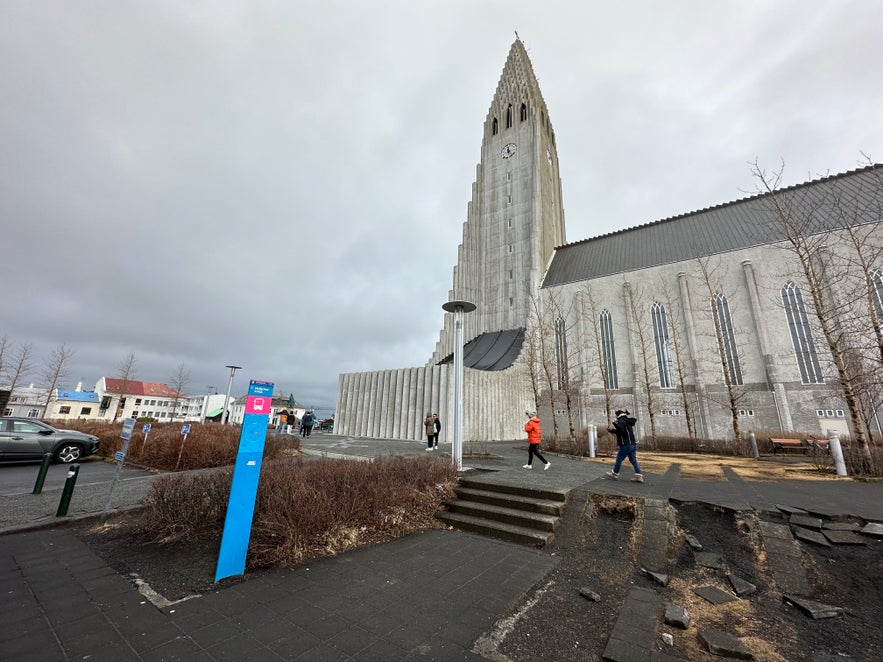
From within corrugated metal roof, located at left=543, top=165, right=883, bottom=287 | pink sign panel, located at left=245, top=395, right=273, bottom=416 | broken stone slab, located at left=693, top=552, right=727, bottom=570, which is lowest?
broken stone slab, located at left=693, top=552, right=727, bottom=570

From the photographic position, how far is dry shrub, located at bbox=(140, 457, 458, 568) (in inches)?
179

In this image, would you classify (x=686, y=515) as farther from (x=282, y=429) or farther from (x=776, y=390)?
(x=776, y=390)

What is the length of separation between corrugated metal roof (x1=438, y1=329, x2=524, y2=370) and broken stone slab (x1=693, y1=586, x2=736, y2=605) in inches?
779

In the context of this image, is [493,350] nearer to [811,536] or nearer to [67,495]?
[811,536]

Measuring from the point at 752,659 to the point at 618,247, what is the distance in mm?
38958

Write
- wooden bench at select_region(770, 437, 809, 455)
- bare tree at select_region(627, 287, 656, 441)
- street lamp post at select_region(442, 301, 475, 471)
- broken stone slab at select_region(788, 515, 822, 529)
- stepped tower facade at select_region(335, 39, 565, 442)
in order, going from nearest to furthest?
broken stone slab at select_region(788, 515, 822, 529), street lamp post at select_region(442, 301, 475, 471), wooden bench at select_region(770, 437, 809, 455), stepped tower facade at select_region(335, 39, 565, 442), bare tree at select_region(627, 287, 656, 441)

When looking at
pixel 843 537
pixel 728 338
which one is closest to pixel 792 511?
pixel 843 537

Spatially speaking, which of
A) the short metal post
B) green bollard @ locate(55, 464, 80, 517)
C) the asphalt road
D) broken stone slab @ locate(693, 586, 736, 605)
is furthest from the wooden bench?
the asphalt road

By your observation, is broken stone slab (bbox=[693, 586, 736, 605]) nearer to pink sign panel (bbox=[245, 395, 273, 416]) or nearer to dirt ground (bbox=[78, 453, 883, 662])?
dirt ground (bbox=[78, 453, 883, 662])

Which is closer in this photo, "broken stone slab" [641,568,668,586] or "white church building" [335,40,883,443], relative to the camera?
"broken stone slab" [641,568,668,586]

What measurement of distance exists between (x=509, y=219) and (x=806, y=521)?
3693 centimetres

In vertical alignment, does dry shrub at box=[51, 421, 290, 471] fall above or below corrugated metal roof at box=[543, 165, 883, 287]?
below

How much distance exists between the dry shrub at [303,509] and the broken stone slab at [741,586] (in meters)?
4.14

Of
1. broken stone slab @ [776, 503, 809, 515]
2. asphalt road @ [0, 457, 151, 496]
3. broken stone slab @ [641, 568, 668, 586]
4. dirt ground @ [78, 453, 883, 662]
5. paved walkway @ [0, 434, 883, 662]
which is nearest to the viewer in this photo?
paved walkway @ [0, 434, 883, 662]
